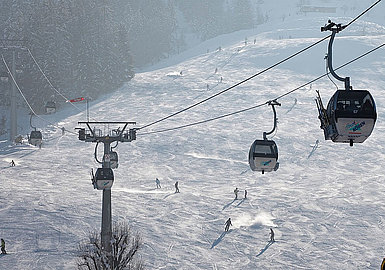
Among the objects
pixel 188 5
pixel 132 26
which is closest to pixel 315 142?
pixel 132 26

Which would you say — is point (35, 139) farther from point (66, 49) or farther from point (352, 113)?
point (66, 49)

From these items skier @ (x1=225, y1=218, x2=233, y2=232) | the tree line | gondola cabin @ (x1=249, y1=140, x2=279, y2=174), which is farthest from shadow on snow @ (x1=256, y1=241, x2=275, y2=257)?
the tree line

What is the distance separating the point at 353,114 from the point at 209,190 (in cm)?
2637

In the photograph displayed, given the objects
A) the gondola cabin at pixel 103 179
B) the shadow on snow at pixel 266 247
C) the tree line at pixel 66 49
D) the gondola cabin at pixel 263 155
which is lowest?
the shadow on snow at pixel 266 247

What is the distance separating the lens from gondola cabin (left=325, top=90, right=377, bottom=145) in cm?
873

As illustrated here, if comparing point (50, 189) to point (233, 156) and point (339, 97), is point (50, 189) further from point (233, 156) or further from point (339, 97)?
point (339, 97)

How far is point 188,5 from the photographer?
138 metres

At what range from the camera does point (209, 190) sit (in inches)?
1368

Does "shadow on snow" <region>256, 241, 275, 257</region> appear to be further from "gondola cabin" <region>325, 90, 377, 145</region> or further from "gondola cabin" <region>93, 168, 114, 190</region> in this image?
"gondola cabin" <region>325, 90, 377, 145</region>

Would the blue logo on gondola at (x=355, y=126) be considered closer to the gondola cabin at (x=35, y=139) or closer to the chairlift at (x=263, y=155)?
the chairlift at (x=263, y=155)

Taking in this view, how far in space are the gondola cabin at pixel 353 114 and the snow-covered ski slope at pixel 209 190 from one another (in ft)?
50.4

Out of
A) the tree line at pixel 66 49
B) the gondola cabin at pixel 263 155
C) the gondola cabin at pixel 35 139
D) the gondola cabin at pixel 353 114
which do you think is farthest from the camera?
the tree line at pixel 66 49

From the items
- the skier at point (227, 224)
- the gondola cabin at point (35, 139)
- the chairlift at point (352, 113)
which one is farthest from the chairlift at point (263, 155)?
the gondola cabin at point (35, 139)

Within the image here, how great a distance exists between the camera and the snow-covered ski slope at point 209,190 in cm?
2447
